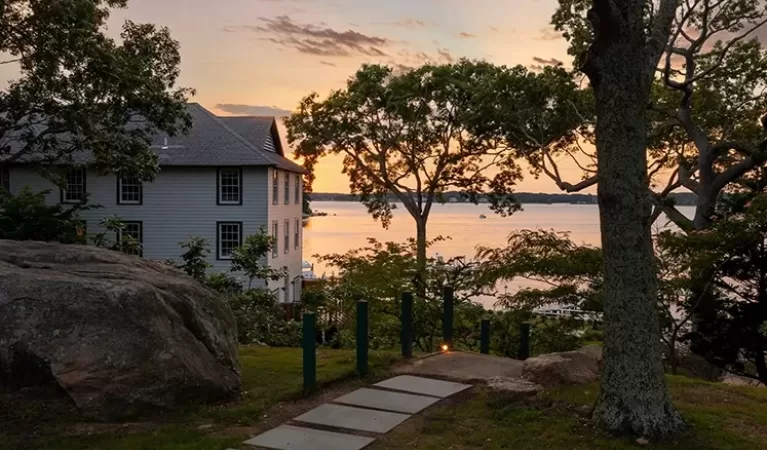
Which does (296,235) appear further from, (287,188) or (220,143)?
(220,143)

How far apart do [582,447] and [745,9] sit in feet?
48.4

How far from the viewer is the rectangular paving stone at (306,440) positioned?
5016mm

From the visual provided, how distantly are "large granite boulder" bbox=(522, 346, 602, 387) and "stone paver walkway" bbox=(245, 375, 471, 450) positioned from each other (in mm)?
739

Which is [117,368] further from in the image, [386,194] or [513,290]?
[386,194]

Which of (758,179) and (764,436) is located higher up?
(758,179)

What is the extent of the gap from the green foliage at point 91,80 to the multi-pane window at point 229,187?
8517 millimetres

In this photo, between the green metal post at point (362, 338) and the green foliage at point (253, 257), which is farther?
the green foliage at point (253, 257)

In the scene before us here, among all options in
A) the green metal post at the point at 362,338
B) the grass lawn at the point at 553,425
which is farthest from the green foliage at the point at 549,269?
the green metal post at the point at 362,338

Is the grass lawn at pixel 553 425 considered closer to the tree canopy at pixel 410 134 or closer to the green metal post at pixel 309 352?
the green metal post at pixel 309 352

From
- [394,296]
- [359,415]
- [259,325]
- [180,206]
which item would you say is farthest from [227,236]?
[359,415]

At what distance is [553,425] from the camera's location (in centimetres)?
557

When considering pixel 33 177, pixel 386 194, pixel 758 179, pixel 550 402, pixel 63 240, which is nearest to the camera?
pixel 550 402

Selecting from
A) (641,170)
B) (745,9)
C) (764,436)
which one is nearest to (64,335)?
(641,170)

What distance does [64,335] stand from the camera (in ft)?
18.3
